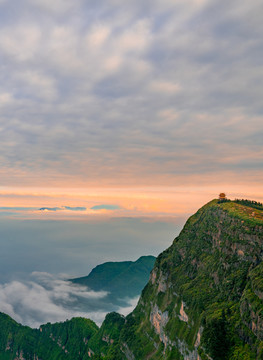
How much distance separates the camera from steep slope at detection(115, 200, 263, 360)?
351 ft

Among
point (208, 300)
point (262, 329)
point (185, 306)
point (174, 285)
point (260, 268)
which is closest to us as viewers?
point (262, 329)

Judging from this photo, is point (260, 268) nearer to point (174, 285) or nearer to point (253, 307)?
point (253, 307)

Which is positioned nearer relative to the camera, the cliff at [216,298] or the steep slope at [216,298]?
the cliff at [216,298]

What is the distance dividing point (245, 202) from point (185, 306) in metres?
89.3

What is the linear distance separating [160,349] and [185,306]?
43050mm

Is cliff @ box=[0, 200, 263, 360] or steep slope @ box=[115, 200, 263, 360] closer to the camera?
cliff @ box=[0, 200, 263, 360]

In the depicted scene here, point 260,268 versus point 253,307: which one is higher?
point 260,268

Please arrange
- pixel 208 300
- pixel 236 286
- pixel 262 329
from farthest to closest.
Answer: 1. pixel 208 300
2. pixel 236 286
3. pixel 262 329

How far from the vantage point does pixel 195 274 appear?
175000 millimetres

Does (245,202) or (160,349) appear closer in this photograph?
(160,349)

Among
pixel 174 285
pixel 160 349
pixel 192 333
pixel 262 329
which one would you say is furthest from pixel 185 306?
pixel 262 329

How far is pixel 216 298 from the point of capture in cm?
13550

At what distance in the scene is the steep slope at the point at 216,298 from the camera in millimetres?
107125

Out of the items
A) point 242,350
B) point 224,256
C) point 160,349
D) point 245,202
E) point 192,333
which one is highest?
point 245,202
